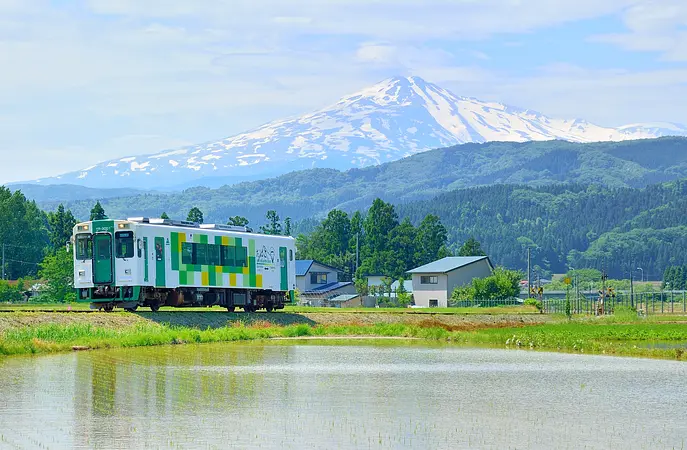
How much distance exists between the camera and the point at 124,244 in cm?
4694

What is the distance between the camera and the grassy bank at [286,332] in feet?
125

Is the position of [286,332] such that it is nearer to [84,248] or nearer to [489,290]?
[84,248]

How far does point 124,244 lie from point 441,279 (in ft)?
229

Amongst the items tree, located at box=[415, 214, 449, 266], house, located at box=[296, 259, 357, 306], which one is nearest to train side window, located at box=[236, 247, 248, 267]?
house, located at box=[296, 259, 357, 306]

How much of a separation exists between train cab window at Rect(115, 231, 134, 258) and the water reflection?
459 inches

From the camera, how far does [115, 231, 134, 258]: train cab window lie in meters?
46.8

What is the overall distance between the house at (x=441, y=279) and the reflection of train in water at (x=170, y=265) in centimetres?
5744

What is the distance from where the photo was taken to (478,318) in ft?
219

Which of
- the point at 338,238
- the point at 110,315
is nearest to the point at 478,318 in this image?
the point at 110,315

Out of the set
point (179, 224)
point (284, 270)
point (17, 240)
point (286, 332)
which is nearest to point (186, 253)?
point (179, 224)

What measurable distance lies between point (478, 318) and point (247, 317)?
62.4 ft

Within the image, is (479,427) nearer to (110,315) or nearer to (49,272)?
(110,315)

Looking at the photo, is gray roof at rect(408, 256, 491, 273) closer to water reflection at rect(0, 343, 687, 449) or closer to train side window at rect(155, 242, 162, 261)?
train side window at rect(155, 242, 162, 261)

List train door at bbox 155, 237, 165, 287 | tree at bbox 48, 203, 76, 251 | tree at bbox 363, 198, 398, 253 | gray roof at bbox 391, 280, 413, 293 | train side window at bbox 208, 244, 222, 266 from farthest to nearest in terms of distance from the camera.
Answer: tree at bbox 363, 198, 398, 253 → tree at bbox 48, 203, 76, 251 → gray roof at bbox 391, 280, 413, 293 → train side window at bbox 208, 244, 222, 266 → train door at bbox 155, 237, 165, 287
